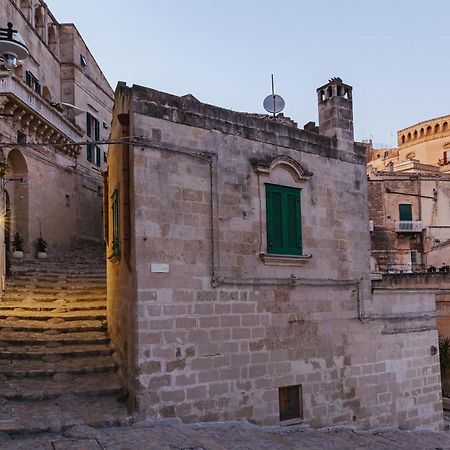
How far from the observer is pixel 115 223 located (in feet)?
33.6

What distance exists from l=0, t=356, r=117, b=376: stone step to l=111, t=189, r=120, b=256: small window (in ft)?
6.97

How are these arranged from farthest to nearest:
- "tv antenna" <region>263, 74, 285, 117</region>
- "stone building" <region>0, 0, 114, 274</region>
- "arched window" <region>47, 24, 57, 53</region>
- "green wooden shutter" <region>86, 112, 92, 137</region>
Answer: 1. "green wooden shutter" <region>86, 112, 92, 137</region>
2. "arched window" <region>47, 24, 57, 53</region>
3. "stone building" <region>0, 0, 114, 274</region>
4. "tv antenna" <region>263, 74, 285, 117</region>

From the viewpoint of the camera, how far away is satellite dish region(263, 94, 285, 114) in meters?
13.9

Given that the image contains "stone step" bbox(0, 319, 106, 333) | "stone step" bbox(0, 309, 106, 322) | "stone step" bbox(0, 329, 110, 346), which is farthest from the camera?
"stone step" bbox(0, 309, 106, 322)

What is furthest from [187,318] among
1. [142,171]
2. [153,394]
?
[142,171]

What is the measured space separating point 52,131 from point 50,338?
13.0 m

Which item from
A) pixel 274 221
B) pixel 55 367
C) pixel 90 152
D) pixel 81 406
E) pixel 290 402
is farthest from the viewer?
pixel 90 152

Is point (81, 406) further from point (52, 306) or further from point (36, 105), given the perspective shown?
point (36, 105)

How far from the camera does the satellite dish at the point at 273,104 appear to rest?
45.5 ft

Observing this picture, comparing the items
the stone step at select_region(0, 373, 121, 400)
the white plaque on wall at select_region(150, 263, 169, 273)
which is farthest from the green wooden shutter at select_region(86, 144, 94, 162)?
the white plaque on wall at select_region(150, 263, 169, 273)

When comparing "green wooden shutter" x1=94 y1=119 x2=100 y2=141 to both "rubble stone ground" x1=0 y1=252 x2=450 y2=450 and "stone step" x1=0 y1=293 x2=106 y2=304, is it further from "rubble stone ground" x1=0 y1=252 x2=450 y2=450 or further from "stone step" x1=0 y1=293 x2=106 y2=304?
"rubble stone ground" x1=0 y1=252 x2=450 y2=450

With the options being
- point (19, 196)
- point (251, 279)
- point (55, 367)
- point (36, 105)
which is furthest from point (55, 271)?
point (251, 279)

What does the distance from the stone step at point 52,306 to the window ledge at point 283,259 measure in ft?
17.3

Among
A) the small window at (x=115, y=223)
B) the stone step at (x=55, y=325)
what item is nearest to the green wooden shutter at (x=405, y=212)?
the stone step at (x=55, y=325)
